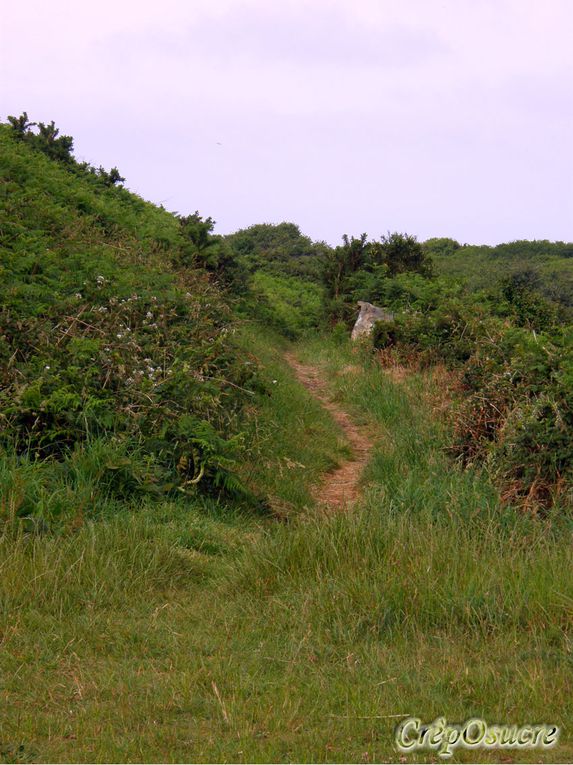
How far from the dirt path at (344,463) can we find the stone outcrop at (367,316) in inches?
91.0

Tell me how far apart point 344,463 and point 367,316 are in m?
8.37

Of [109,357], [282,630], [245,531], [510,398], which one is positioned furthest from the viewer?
[510,398]

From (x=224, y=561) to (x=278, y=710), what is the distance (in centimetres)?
199

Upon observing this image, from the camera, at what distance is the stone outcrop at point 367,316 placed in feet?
55.9

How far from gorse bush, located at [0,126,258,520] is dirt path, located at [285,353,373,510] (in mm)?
1074

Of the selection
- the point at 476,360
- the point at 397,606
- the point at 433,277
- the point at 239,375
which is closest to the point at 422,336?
the point at 476,360

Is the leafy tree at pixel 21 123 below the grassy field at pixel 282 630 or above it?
above

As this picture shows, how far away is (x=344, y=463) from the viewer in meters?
9.50

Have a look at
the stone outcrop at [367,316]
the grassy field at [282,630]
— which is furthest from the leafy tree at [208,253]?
the grassy field at [282,630]

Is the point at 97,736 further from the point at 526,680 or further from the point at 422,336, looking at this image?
the point at 422,336

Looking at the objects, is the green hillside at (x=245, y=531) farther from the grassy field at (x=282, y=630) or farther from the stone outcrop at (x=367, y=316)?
the stone outcrop at (x=367, y=316)

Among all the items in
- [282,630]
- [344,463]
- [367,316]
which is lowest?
[282,630]

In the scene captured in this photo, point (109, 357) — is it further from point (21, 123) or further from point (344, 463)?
point (21, 123)

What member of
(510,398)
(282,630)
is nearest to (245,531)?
(282,630)
